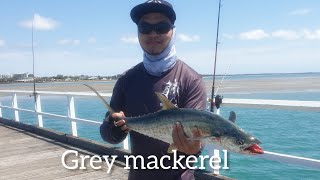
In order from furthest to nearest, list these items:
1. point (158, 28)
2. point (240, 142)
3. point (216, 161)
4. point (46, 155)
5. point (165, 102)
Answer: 1. point (46, 155)
2. point (216, 161)
3. point (158, 28)
4. point (165, 102)
5. point (240, 142)

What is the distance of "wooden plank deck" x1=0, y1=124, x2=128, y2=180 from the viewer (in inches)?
253

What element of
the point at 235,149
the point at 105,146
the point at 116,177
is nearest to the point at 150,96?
the point at 235,149

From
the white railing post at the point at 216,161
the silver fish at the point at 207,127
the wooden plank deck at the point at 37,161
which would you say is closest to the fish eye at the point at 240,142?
the silver fish at the point at 207,127

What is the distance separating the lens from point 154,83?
103 inches

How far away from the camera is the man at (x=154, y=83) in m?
2.57

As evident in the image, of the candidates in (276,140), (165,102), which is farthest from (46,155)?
(276,140)

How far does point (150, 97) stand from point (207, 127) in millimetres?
523

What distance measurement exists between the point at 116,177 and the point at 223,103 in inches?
82.3

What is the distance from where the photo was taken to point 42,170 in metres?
6.83

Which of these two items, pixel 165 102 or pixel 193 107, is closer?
pixel 165 102

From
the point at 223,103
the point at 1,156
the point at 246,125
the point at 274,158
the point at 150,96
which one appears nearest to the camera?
the point at 150,96

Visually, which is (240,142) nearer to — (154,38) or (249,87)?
(154,38)

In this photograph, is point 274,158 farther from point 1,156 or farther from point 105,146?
point 1,156

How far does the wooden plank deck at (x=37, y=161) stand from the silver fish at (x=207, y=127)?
3901 mm
